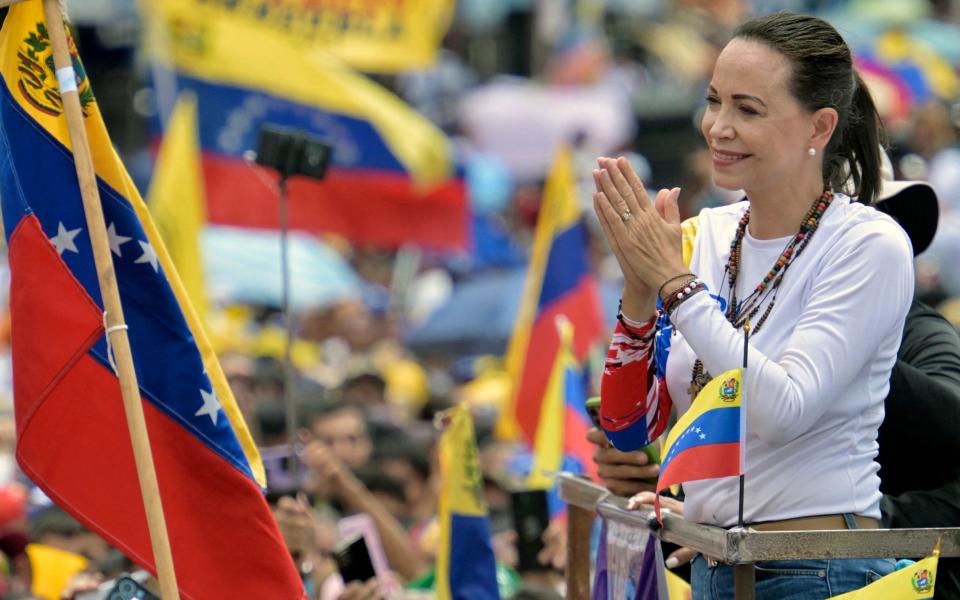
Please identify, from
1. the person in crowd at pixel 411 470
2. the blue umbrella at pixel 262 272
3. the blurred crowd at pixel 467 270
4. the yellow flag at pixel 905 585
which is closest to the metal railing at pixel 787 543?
the yellow flag at pixel 905 585

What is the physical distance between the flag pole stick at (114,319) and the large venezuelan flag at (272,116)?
715 centimetres

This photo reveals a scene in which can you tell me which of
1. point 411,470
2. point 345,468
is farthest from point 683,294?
point 411,470

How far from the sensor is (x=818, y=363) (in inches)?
138

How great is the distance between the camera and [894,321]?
11.9 ft

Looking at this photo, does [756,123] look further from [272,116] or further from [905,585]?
[272,116]

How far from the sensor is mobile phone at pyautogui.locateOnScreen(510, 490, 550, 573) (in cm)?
614

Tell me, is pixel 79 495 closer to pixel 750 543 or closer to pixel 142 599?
pixel 142 599

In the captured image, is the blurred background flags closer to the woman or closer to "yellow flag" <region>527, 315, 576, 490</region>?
"yellow flag" <region>527, 315, 576, 490</region>

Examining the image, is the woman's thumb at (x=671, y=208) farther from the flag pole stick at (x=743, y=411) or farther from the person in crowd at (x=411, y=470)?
the person in crowd at (x=411, y=470)

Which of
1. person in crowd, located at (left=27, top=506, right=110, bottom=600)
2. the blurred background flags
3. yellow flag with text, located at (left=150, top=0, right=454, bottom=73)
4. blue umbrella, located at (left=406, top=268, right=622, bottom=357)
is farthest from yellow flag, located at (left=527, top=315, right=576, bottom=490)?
blue umbrella, located at (left=406, top=268, right=622, bottom=357)

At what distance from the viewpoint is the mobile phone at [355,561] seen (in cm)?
560

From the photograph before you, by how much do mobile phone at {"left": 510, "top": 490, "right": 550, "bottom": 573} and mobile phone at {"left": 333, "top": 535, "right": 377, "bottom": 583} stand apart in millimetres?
712

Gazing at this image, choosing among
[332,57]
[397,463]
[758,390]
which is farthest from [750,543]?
[332,57]

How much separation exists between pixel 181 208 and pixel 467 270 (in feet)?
27.5
